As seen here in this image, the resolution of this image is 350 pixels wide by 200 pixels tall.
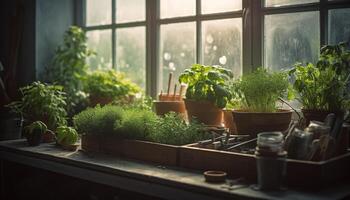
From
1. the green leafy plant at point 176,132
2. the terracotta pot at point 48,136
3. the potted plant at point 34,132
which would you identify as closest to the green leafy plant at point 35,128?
the potted plant at point 34,132

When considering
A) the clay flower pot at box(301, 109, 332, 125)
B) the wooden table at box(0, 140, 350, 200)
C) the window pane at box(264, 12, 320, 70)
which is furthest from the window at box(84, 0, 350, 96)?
the wooden table at box(0, 140, 350, 200)

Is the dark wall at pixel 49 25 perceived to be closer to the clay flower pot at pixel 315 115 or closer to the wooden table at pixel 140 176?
the wooden table at pixel 140 176

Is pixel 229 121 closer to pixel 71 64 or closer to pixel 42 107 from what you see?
pixel 42 107

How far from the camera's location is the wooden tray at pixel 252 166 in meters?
1.54

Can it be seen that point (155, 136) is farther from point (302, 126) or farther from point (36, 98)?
point (36, 98)

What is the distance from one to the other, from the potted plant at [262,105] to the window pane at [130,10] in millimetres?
1273

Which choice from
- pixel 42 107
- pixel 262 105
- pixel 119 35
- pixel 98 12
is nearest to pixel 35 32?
pixel 98 12

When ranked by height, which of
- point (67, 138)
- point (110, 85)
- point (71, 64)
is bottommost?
point (67, 138)

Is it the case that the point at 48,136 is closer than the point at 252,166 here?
No

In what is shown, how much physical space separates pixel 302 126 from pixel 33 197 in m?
1.70

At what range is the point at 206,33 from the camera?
2768 mm

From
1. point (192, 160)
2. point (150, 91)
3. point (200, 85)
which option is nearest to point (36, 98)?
point (150, 91)

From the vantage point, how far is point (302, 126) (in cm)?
194

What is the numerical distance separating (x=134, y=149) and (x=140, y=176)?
13.1 inches
